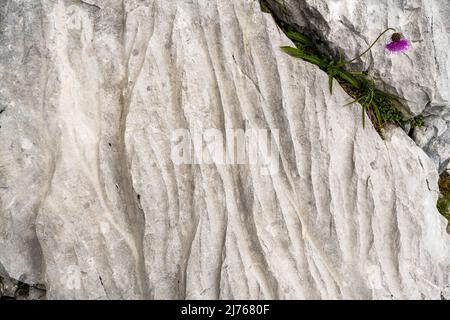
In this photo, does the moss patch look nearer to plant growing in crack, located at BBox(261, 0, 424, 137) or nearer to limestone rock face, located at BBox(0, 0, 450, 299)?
limestone rock face, located at BBox(0, 0, 450, 299)

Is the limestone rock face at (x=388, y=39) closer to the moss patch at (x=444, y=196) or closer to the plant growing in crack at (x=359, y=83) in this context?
the plant growing in crack at (x=359, y=83)

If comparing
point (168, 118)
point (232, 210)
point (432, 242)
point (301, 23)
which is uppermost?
point (301, 23)

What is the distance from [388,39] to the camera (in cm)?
517

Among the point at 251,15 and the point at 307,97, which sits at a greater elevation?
the point at 251,15

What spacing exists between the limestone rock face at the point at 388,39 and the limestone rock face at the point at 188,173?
1.34 ft

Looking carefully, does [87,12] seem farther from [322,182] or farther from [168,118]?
[322,182]

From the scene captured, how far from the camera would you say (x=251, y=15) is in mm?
5211

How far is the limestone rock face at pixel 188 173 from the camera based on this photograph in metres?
4.72

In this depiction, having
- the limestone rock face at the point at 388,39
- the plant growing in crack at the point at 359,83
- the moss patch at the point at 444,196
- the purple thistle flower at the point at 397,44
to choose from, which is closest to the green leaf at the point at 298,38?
the plant growing in crack at the point at 359,83

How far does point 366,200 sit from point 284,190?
83 cm

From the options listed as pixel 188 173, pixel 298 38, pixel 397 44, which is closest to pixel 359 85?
pixel 397 44

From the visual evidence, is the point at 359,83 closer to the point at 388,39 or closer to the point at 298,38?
the point at 388,39

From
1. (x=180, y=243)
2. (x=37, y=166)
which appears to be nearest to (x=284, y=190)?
(x=180, y=243)

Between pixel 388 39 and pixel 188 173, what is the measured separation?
8.44 ft
